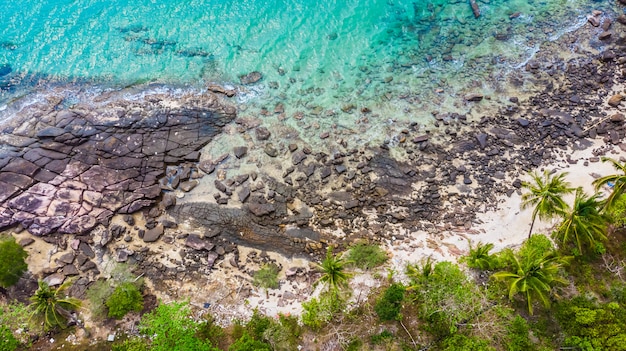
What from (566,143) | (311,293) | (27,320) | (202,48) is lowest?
(27,320)

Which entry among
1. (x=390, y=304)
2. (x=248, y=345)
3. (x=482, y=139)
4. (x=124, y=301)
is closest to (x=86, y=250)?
(x=124, y=301)

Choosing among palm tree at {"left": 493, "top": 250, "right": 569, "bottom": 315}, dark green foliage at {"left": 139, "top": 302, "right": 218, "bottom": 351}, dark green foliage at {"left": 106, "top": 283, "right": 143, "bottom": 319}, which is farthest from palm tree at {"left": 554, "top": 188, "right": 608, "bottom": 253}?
dark green foliage at {"left": 106, "top": 283, "right": 143, "bottom": 319}

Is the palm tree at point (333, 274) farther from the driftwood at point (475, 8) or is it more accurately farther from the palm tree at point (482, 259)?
the driftwood at point (475, 8)

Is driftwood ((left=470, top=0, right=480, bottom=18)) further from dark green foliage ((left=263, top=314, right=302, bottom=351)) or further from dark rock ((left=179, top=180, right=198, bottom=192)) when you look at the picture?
dark green foliage ((left=263, top=314, right=302, bottom=351))

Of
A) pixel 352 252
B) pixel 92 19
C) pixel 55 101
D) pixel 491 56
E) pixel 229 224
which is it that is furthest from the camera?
pixel 92 19

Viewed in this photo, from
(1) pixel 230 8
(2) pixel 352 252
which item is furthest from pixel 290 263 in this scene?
(1) pixel 230 8

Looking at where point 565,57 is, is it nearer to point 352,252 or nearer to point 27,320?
point 352,252

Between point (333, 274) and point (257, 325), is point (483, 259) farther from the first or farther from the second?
point (257, 325)

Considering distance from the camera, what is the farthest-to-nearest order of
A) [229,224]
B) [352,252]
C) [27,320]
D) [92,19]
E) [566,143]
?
[92,19] < [566,143] < [229,224] < [352,252] < [27,320]
